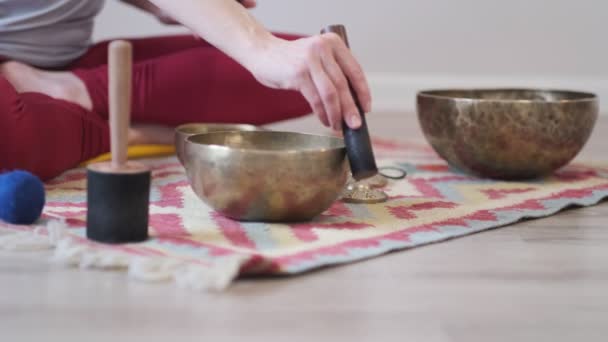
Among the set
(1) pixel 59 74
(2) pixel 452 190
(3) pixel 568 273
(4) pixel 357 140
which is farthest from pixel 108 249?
(1) pixel 59 74

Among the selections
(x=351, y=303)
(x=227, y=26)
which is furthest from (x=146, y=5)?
(x=351, y=303)

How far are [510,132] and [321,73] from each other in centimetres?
50

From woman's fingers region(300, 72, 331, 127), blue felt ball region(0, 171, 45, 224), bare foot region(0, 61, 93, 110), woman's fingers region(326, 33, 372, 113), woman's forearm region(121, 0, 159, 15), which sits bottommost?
blue felt ball region(0, 171, 45, 224)

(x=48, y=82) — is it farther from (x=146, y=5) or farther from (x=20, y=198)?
(x=20, y=198)

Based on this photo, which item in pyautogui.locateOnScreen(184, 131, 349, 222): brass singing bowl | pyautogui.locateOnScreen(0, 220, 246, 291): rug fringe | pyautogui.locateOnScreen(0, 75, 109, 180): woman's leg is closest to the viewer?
pyautogui.locateOnScreen(0, 220, 246, 291): rug fringe

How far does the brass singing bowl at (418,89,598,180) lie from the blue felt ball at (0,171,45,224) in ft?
2.37

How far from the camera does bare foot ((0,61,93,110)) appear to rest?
1492 mm

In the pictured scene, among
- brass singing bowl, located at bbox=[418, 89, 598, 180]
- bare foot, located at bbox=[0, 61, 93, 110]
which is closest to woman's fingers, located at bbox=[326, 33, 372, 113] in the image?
brass singing bowl, located at bbox=[418, 89, 598, 180]

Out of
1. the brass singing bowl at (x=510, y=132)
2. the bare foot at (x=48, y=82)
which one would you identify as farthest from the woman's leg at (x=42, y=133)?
the brass singing bowl at (x=510, y=132)

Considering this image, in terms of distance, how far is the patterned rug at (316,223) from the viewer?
0.91 metres

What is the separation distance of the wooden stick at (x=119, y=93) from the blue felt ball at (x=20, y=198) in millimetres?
158

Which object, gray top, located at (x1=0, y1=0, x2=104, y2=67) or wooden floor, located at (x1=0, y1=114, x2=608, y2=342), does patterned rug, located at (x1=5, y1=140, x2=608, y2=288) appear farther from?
gray top, located at (x1=0, y1=0, x2=104, y2=67)

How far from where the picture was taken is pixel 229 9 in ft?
3.65

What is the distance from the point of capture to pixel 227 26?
1104 mm
